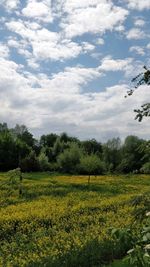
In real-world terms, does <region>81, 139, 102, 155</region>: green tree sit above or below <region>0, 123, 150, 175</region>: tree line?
above

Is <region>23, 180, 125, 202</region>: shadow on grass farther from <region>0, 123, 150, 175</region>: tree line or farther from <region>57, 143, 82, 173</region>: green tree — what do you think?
<region>57, 143, 82, 173</region>: green tree

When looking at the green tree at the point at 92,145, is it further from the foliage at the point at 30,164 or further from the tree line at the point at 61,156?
the foliage at the point at 30,164

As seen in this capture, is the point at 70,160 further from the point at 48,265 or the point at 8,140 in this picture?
the point at 48,265

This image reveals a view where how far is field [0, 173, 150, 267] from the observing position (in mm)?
15336

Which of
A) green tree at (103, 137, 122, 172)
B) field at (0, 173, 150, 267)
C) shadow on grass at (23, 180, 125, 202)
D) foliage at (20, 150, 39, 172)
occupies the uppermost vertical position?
green tree at (103, 137, 122, 172)

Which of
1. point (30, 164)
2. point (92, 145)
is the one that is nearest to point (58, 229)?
point (30, 164)

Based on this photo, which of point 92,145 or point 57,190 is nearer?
point 57,190

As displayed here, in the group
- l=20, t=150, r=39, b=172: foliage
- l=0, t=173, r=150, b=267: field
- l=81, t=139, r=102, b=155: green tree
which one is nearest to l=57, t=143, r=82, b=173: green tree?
l=20, t=150, r=39, b=172: foliage

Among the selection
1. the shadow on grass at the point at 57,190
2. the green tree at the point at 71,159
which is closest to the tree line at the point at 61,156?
the green tree at the point at 71,159

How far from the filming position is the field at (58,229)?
15336 millimetres

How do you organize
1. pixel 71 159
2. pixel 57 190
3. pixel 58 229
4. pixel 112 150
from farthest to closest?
pixel 112 150
pixel 71 159
pixel 57 190
pixel 58 229

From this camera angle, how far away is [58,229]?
2128cm

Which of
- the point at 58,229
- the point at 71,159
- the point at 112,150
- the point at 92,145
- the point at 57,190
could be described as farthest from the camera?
the point at 92,145

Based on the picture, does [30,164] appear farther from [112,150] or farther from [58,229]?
[58,229]
